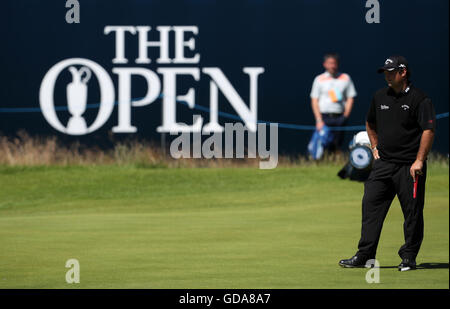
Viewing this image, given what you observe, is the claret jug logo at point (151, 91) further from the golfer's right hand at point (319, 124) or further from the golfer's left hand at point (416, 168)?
the golfer's left hand at point (416, 168)

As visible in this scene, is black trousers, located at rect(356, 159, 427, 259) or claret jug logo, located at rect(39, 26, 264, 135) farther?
claret jug logo, located at rect(39, 26, 264, 135)

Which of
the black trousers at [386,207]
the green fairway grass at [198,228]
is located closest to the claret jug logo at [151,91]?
the green fairway grass at [198,228]

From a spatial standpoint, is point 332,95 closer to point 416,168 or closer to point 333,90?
point 333,90

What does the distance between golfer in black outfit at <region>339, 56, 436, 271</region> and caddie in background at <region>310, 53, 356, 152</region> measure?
9362 mm

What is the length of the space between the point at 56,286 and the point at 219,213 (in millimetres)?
6264

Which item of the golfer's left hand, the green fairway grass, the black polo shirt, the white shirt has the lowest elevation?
the green fairway grass

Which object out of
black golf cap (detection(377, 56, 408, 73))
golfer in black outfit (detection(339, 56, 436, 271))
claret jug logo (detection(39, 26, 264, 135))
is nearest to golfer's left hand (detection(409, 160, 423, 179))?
golfer in black outfit (detection(339, 56, 436, 271))

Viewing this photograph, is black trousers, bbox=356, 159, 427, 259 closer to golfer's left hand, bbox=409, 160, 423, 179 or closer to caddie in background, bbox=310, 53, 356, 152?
golfer's left hand, bbox=409, 160, 423, 179

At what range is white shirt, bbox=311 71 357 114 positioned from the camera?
16.6m

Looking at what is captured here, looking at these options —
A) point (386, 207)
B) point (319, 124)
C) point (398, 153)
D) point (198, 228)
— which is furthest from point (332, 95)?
point (398, 153)

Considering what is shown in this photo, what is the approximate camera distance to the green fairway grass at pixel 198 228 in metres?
7.29

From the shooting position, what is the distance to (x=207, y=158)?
1741 cm

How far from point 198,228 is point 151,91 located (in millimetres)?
6014

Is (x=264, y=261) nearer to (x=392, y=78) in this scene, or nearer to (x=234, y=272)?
(x=234, y=272)
